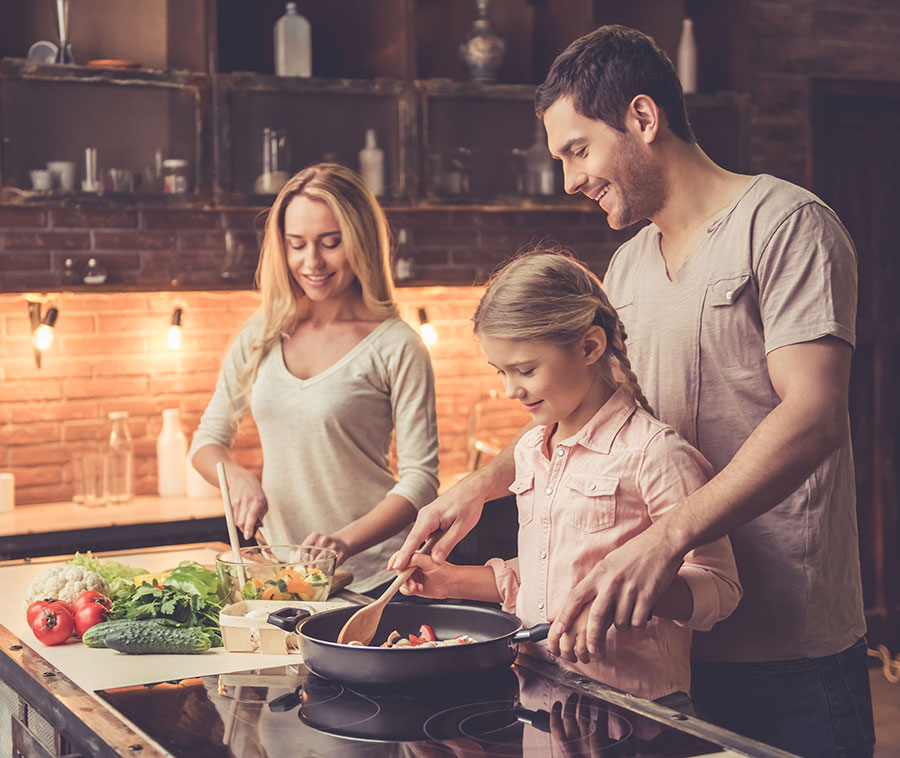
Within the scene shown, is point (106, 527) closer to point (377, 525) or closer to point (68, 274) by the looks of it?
point (68, 274)

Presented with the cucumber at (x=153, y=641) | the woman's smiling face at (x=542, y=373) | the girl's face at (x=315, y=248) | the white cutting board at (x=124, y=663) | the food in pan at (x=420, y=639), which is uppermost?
the girl's face at (x=315, y=248)

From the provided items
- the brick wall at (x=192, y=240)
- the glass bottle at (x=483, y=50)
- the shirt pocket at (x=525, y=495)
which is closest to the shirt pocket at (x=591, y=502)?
the shirt pocket at (x=525, y=495)

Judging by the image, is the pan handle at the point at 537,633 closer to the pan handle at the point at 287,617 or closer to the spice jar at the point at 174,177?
the pan handle at the point at 287,617

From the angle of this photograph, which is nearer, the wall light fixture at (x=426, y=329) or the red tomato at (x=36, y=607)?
the red tomato at (x=36, y=607)

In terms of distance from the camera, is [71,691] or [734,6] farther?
[734,6]

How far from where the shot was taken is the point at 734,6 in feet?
15.3

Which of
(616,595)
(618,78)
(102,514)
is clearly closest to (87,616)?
(616,595)

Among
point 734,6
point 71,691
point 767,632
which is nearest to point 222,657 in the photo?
point 71,691

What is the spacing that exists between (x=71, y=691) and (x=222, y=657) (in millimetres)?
255

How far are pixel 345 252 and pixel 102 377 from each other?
6.04 ft

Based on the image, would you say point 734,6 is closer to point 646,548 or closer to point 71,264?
point 71,264

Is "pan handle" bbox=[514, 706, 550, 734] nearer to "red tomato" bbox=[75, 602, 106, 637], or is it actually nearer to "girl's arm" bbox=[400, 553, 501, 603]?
"girl's arm" bbox=[400, 553, 501, 603]

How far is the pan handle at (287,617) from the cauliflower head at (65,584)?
0.43m

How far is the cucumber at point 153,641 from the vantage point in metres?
1.90
